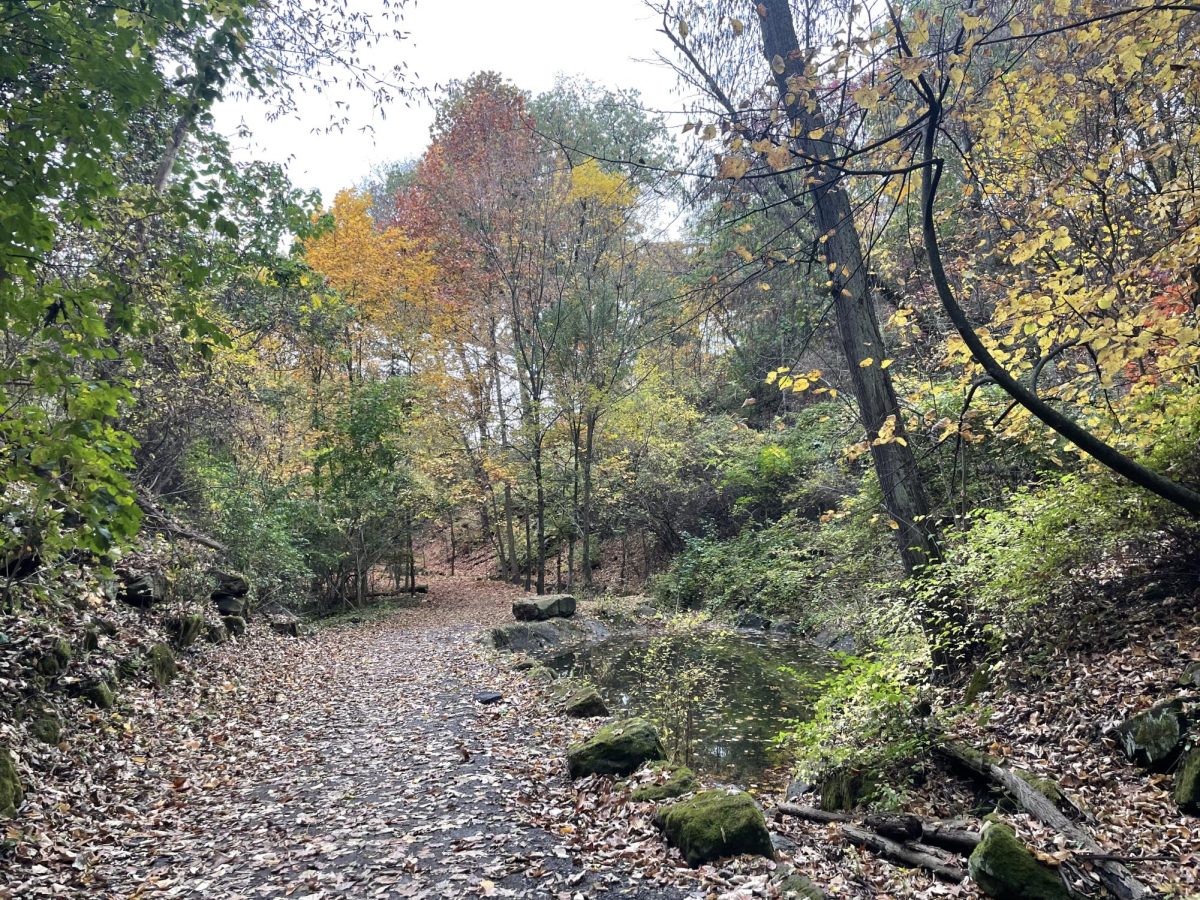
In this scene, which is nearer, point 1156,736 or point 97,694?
point 1156,736

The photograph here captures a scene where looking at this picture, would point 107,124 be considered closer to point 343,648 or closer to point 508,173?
point 343,648

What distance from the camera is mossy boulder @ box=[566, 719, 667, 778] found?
233 inches

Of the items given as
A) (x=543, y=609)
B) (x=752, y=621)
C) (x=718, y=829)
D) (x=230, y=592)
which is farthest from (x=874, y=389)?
(x=230, y=592)

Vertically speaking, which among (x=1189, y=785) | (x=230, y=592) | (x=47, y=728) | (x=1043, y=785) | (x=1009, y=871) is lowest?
(x=1009, y=871)

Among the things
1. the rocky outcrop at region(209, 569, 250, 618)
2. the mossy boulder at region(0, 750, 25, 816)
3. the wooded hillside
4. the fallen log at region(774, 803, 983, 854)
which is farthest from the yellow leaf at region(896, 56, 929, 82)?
→ the rocky outcrop at region(209, 569, 250, 618)

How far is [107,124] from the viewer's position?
3.10 meters

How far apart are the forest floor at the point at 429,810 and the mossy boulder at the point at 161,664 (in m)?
0.18

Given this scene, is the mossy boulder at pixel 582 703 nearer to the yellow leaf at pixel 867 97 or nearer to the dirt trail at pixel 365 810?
the dirt trail at pixel 365 810

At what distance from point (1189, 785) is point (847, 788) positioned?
6.97ft

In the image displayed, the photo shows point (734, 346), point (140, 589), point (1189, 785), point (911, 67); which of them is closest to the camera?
point (911, 67)

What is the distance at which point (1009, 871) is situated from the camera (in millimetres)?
3318

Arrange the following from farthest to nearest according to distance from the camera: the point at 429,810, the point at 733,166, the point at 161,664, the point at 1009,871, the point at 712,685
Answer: the point at 712,685
the point at 161,664
the point at 429,810
the point at 1009,871
the point at 733,166

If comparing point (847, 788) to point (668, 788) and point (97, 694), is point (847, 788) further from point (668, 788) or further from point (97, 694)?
point (97, 694)

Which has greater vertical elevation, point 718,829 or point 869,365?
point 869,365
